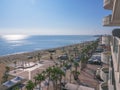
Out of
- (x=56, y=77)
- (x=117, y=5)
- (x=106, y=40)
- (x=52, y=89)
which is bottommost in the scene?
(x=52, y=89)

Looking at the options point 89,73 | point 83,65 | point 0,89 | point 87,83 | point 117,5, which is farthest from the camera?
point 83,65

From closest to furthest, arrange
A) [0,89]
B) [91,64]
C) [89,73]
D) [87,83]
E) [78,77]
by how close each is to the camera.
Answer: [0,89], [87,83], [78,77], [89,73], [91,64]

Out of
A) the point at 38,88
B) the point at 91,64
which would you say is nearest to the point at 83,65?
the point at 91,64

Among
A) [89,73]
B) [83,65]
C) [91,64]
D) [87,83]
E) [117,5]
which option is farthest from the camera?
[91,64]

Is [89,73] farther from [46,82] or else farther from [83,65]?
[46,82]

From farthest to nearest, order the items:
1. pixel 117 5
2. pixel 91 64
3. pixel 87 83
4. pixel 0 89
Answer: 1. pixel 91 64
2. pixel 87 83
3. pixel 0 89
4. pixel 117 5

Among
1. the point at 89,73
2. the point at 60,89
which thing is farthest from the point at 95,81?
the point at 60,89

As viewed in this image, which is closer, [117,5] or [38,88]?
[117,5]

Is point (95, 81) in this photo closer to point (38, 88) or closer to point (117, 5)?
point (38, 88)

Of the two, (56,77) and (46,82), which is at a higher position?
(56,77)
